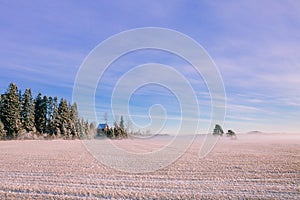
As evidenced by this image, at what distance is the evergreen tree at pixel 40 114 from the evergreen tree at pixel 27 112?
2916mm

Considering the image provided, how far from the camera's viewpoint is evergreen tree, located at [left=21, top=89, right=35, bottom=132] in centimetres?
5976

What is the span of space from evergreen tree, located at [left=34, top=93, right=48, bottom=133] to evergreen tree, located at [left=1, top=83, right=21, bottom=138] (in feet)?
24.3

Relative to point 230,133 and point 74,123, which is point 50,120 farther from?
point 230,133

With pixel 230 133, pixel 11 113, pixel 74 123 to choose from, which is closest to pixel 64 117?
pixel 74 123

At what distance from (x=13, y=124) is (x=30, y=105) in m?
8.16

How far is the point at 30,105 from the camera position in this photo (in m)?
62.3

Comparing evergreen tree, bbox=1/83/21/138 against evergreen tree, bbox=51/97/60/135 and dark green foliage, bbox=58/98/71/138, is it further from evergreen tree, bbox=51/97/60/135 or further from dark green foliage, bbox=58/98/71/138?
dark green foliage, bbox=58/98/71/138

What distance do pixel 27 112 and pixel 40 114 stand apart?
16.2 feet

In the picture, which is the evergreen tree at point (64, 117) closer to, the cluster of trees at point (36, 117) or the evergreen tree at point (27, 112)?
the cluster of trees at point (36, 117)

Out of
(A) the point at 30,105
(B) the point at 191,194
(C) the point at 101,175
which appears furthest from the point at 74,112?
(B) the point at 191,194

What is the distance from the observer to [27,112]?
6075 centimetres

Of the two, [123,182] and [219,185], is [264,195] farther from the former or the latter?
[123,182]

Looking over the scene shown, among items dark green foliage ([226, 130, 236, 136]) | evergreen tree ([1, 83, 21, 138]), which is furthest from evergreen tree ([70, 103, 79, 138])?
dark green foliage ([226, 130, 236, 136])

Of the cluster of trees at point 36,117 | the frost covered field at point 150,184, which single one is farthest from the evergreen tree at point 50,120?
the frost covered field at point 150,184
